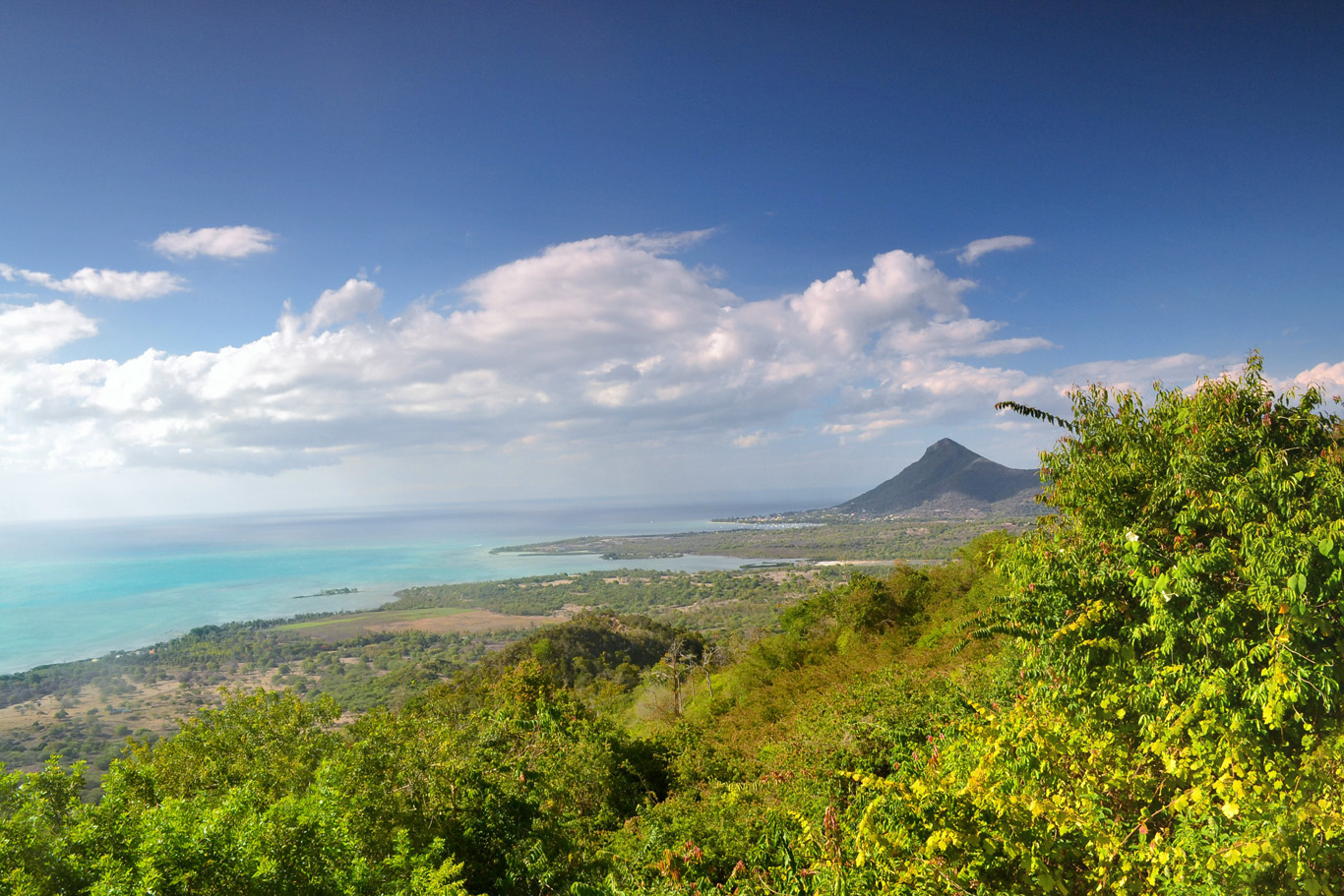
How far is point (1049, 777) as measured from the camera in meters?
3.93

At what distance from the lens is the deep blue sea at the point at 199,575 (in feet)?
197

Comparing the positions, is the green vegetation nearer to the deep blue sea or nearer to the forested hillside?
the deep blue sea

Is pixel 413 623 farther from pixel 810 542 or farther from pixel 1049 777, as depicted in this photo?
pixel 810 542

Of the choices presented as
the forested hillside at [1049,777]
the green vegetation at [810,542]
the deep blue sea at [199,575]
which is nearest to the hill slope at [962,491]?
the green vegetation at [810,542]

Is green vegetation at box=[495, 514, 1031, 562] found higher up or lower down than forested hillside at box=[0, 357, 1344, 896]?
lower down

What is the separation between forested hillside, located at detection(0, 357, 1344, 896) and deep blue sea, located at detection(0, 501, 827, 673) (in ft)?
198

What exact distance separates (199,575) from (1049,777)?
425 feet

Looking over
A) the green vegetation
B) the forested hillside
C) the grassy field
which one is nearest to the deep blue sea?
the grassy field

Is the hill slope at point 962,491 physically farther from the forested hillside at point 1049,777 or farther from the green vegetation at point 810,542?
the forested hillside at point 1049,777

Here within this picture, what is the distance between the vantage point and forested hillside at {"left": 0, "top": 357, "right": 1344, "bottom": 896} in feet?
10.9

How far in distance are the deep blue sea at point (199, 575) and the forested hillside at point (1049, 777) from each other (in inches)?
2372

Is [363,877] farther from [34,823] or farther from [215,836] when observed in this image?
[34,823]

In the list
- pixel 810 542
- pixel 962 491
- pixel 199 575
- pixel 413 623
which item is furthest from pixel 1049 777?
pixel 962 491

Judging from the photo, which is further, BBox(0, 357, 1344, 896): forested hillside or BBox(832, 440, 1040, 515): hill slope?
BBox(832, 440, 1040, 515): hill slope
